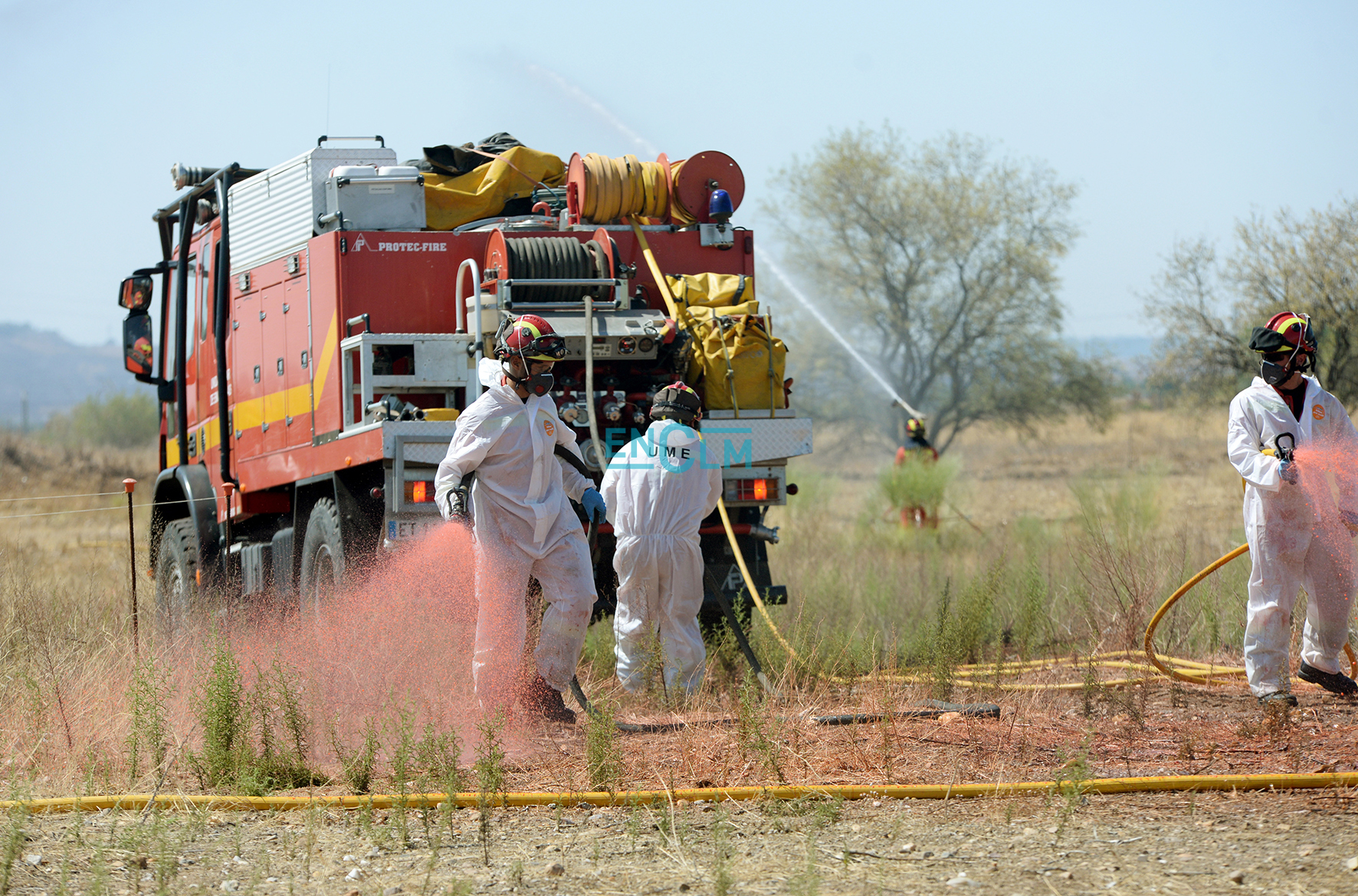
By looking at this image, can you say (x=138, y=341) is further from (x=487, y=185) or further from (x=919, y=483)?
(x=919, y=483)

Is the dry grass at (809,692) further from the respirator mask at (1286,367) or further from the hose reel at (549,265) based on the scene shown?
the hose reel at (549,265)

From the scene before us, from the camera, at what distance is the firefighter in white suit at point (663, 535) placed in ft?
25.2

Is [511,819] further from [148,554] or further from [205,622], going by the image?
[148,554]

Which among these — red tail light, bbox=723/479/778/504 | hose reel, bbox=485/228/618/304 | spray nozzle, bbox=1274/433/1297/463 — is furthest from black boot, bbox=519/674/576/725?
spray nozzle, bbox=1274/433/1297/463

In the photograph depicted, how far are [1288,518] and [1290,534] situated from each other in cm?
8

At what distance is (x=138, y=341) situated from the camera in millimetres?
10906

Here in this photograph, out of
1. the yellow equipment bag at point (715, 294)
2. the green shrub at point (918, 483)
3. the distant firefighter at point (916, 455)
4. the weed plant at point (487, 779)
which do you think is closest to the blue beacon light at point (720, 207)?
the yellow equipment bag at point (715, 294)

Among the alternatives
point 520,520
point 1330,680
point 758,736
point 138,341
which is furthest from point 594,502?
point 138,341

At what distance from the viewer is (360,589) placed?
25.8ft

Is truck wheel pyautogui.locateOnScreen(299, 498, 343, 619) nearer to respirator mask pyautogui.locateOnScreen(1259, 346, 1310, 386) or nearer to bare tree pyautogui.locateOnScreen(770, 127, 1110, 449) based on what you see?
respirator mask pyautogui.locateOnScreen(1259, 346, 1310, 386)

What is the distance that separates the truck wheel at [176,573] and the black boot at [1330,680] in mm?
6910

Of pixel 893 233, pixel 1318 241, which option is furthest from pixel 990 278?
pixel 1318 241

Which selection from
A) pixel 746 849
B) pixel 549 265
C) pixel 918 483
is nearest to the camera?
pixel 746 849

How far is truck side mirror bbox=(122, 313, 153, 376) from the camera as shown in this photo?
10867mm
